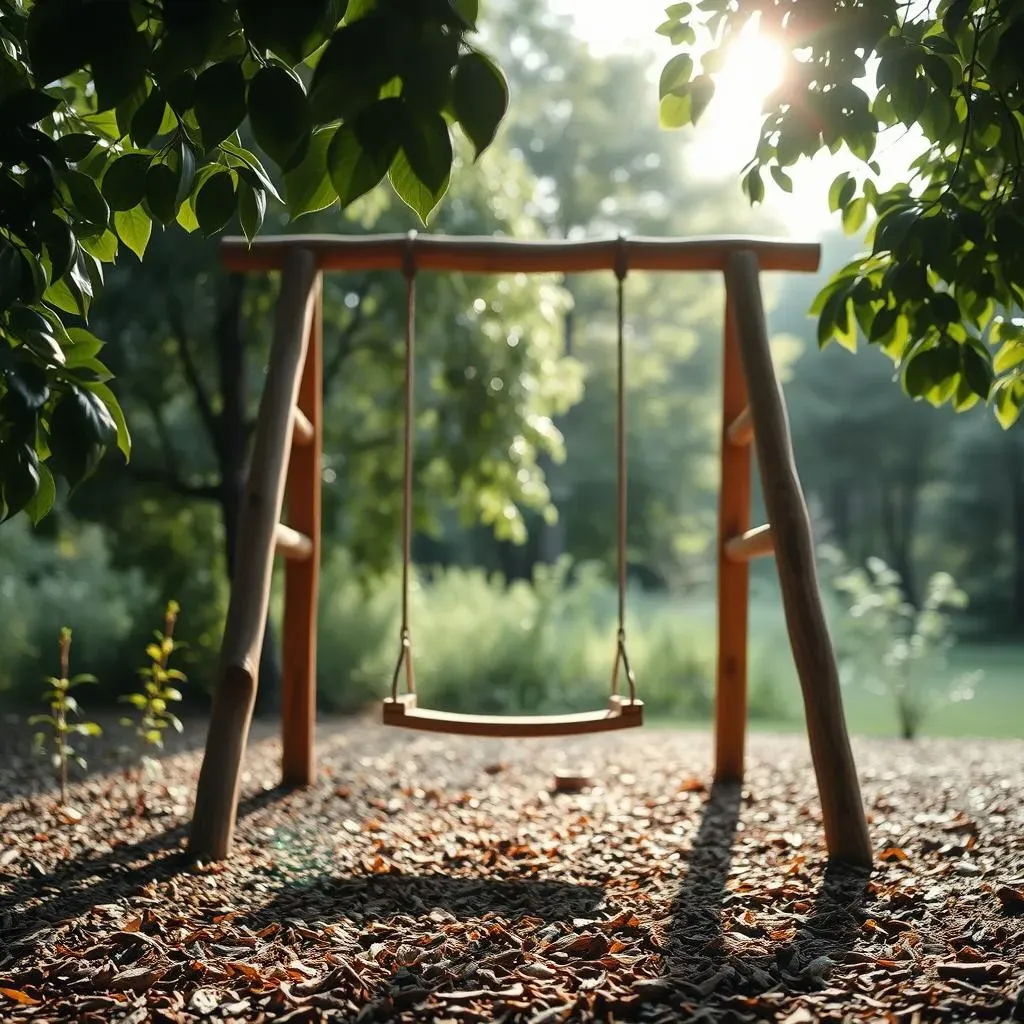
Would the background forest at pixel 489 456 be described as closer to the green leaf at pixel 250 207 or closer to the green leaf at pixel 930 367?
the green leaf at pixel 930 367

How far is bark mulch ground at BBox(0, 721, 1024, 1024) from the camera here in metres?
2.06

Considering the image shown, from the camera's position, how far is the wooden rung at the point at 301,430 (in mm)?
3885

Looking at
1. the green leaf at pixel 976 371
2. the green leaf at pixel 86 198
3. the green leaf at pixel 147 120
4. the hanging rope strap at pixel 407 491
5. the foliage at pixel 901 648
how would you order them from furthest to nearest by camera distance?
the foliage at pixel 901 648 < the hanging rope strap at pixel 407 491 < the green leaf at pixel 976 371 < the green leaf at pixel 86 198 < the green leaf at pixel 147 120

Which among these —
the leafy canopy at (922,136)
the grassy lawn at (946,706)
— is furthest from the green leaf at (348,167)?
the grassy lawn at (946,706)

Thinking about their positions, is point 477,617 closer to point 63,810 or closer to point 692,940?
point 63,810

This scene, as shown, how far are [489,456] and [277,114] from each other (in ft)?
16.4

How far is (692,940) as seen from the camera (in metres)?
2.40

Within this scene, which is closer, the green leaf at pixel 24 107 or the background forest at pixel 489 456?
the green leaf at pixel 24 107

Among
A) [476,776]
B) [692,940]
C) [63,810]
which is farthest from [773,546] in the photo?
[63,810]

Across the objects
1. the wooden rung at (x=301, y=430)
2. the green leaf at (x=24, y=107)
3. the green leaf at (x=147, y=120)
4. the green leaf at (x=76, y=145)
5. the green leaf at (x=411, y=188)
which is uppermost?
the green leaf at (x=76, y=145)

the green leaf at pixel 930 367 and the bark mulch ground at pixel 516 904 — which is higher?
the green leaf at pixel 930 367

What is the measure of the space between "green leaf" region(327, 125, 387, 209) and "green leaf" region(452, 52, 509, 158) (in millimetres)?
119

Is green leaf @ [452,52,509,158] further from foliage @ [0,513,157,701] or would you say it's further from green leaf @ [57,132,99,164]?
foliage @ [0,513,157,701]

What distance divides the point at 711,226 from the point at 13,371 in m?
11.8
